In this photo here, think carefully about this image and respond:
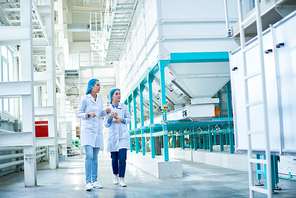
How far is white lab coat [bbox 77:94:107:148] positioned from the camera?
5590 mm

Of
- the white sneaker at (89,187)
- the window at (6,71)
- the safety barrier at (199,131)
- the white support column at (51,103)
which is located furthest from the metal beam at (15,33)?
the window at (6,71)

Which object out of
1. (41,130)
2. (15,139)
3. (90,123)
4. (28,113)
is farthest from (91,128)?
(41,130)

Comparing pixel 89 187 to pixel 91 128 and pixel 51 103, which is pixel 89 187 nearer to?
pixel 91 128

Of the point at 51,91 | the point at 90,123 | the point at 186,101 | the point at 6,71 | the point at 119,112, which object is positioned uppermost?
the point at 6,71

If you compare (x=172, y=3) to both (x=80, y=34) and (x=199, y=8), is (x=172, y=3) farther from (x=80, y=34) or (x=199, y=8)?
(x=80, y=34)

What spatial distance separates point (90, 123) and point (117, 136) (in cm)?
58

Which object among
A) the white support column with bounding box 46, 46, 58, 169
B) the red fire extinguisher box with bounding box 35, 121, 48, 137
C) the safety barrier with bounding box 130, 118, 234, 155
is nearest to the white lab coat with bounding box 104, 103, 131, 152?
the safety barrier with bounding box 130, 118, 234, 155

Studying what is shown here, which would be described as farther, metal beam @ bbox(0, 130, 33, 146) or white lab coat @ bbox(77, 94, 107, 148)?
metal beam @ bbox(0, 130, 33, 146)

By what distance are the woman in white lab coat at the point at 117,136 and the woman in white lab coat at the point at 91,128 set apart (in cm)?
21

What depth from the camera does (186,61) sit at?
7.96 metres

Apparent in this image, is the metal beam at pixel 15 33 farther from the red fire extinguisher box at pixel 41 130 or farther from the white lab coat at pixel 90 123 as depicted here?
the red fire extinguisher box at pixel 41 130

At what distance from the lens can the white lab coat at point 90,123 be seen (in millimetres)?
5590

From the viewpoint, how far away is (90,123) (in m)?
5.64

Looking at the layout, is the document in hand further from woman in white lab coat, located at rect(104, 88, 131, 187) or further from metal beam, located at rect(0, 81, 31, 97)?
metal beam, located at rect(0, 81, 31, 97)
